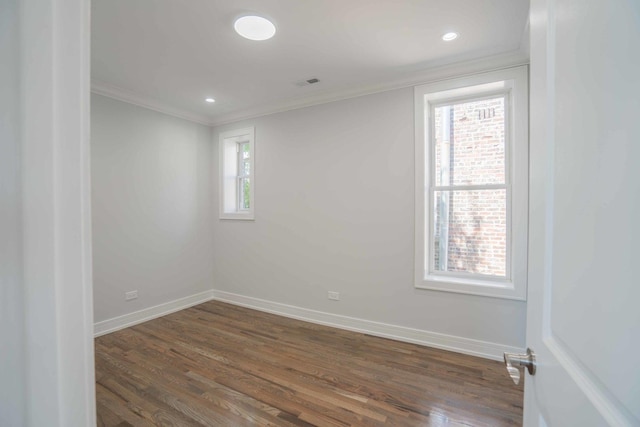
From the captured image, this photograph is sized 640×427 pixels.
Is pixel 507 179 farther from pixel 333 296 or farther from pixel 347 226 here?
pixel 333 296

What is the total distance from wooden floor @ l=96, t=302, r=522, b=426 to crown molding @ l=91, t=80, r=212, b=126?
2734 millimetres

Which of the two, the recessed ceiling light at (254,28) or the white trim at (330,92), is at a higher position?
the recessed ceiling light at (254,28)

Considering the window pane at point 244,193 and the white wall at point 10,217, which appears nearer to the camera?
the white wall at point 10,217

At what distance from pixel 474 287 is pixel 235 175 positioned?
11.6 feet

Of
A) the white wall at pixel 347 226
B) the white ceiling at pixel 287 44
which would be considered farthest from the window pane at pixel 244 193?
the white ceiling at pixel 287 44

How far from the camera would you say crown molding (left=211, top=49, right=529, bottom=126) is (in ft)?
8.20

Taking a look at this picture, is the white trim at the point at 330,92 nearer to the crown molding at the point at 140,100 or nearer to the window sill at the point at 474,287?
the crown molding at the point at 140,100

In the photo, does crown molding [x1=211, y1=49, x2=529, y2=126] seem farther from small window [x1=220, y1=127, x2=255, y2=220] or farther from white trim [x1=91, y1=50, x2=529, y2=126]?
small window [x1=220, y1=127, x2=255, y2=220]

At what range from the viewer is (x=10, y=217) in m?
0.54

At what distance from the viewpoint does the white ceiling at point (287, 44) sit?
1941mm

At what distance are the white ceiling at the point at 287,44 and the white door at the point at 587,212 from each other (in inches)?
64.1

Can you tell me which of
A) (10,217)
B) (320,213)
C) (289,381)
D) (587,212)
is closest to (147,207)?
(320,213)

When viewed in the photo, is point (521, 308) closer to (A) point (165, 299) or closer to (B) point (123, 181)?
(A) point (165, 299)

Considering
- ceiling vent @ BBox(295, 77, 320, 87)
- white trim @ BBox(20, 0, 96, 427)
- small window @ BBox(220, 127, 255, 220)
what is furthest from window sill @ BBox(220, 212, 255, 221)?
white trim @ BBox(20, 0, 96, 427)
